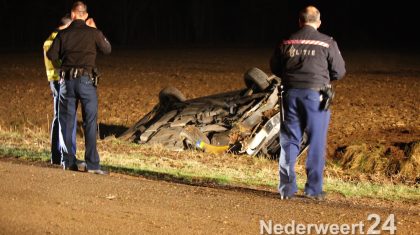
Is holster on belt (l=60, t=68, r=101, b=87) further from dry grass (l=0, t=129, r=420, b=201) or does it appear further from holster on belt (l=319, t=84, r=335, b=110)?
holster on belt (l=319, t=84, r=335, b=110)

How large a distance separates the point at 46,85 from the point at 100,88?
168 cm

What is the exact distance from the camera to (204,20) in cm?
8188

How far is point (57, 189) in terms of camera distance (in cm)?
815

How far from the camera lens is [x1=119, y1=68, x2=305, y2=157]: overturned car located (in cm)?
1422

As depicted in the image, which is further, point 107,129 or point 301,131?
point 107,129

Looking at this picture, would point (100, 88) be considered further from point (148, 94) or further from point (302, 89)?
point (302, 89)

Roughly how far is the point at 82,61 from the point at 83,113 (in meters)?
0.61

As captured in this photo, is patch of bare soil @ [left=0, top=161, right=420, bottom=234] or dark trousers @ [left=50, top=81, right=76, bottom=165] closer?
patch of bare soil @ [left=0, top=161, right=420, bottom=234]

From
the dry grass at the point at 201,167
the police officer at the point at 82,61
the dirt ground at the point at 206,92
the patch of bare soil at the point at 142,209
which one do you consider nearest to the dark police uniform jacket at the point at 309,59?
the patch of bare soil at the point at 142,209

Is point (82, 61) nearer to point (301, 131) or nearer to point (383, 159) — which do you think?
point (301, 131)

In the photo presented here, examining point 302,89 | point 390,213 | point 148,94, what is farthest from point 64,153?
point 148,94

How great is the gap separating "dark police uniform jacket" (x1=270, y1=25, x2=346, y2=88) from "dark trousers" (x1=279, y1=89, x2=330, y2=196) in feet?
0.38

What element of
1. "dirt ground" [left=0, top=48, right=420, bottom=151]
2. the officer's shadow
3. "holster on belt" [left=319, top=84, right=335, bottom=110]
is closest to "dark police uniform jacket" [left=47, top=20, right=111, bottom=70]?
"holster on belt" [left=319, top=84, right=335, bottom=110]

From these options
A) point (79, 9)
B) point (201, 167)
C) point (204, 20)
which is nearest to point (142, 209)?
point (79, 9)
